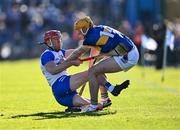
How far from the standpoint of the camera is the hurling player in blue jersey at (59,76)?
16391 millimetres

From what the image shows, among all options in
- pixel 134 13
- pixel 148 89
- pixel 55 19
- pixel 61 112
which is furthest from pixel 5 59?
pixel 61 112

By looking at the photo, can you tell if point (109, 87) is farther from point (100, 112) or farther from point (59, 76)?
point (59, 76)

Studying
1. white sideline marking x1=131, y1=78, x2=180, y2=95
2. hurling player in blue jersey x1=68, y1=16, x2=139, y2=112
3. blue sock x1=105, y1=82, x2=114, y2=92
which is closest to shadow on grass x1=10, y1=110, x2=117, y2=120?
hurling player in blue jersey x1=68, y1=16, x2=139, y2=112

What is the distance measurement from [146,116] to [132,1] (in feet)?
103

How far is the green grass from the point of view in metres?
14.0

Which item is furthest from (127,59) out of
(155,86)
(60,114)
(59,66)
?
(155,86)

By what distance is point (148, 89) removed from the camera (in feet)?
77.6

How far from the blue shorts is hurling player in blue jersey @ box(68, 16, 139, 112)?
19.2 inches

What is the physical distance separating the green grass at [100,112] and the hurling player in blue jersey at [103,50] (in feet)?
1.74

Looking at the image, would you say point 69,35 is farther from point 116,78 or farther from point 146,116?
point 146,116

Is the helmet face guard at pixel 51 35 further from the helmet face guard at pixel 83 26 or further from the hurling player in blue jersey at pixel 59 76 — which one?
the helmet face guard at pixel 83 26

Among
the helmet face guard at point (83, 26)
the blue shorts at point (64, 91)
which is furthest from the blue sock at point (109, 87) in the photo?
the helmet face guard at point (83, 26)

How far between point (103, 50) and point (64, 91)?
1169mm

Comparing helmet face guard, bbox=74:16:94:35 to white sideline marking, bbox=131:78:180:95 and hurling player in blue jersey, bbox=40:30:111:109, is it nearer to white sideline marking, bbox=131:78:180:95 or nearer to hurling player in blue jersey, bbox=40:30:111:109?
hurling player in blue jersey, bbox=40:30:111:109
